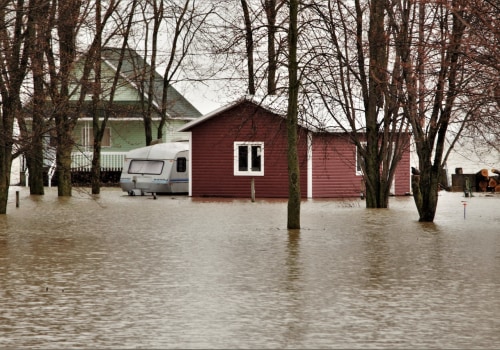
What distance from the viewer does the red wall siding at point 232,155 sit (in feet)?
178

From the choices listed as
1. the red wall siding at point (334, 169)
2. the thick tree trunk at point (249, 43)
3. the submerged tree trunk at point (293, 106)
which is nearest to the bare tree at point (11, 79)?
the thick tree trunk at point (249, 43)

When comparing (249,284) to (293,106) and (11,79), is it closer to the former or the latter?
(293,106)

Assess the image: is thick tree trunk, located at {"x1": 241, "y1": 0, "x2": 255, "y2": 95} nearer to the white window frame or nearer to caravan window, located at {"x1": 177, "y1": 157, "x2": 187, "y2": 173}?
the white window frame

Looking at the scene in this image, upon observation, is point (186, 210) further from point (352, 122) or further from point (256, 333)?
point (256, 333)

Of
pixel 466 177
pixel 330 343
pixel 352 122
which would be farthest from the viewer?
pixel 466 177

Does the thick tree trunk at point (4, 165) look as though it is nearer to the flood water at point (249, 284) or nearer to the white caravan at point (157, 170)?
the flood water at point (249, 284)

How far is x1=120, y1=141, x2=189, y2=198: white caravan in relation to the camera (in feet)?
193

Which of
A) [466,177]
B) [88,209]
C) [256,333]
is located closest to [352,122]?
[88,209]

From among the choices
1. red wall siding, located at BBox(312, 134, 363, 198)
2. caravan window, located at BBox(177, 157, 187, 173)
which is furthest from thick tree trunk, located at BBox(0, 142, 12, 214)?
caravan window, located at BBox(177, 157, 187, 173)

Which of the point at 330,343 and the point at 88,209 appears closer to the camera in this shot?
the point at 330,343

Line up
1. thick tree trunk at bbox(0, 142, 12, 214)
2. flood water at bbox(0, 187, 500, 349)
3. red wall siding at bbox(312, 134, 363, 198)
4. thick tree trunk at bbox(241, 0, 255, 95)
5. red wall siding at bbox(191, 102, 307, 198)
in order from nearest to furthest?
flood water at bbox(0, 187, 500, 349)
thick tree trunk at bbox(241, 0, 255, 95)
thick tree trunk at bbox(0, 142, 12, 214)
red wall siding at bbox(312, 134, 363, 198)
red wall siding at bbox(191, 102, 307, 198)

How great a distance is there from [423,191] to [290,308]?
20.0 m

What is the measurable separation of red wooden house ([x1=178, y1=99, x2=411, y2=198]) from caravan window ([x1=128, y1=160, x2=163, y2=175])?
2.84m

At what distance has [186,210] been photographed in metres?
42.9
